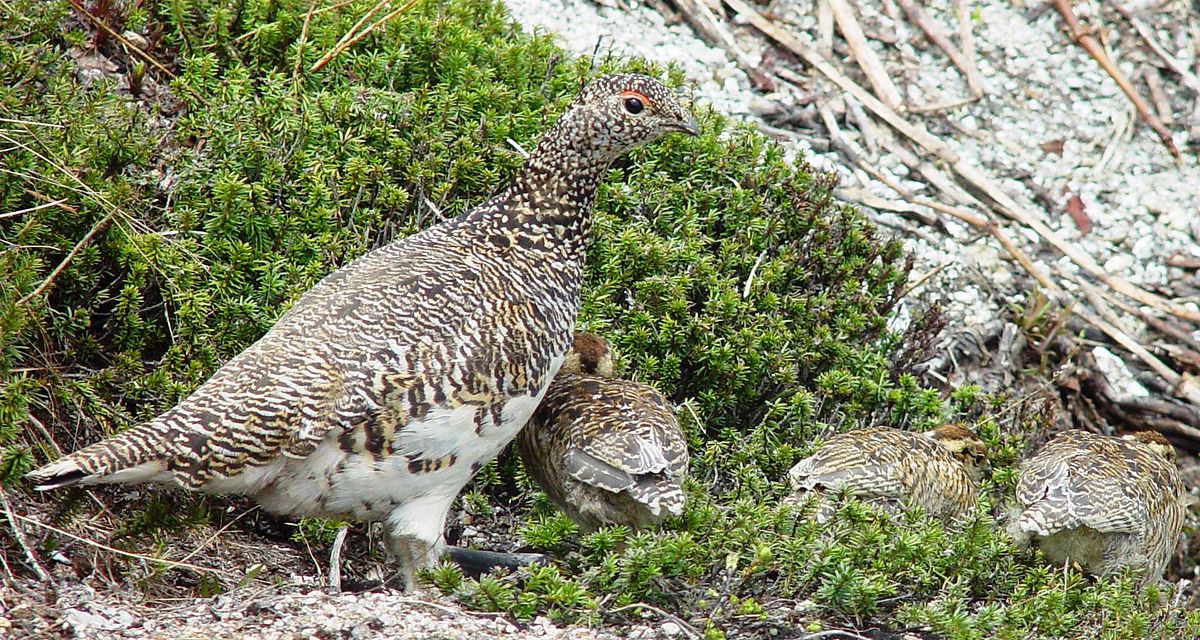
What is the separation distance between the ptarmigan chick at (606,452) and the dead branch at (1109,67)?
17.0ft

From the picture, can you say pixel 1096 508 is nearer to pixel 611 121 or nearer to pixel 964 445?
pixel 964 445

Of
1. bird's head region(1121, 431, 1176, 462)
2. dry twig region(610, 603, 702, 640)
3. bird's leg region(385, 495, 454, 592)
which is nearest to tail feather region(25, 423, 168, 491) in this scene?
bird's leg region(385, 495, 454, 592)

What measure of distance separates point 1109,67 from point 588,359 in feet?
17.4

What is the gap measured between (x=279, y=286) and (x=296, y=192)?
58 centimetres

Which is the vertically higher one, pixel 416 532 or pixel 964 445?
pixel 416 532

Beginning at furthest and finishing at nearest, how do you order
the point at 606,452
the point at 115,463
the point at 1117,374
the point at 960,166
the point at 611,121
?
the point at 960,166 → the point at 1117,374 → the point at 611,121 → the point at 606,452 → the point at 115,463

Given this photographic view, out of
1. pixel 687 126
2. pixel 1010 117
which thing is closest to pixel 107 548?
pixel 687 126

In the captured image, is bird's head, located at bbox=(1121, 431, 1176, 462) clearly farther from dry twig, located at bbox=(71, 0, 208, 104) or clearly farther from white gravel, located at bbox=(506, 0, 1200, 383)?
dry twig, located at bbox=(71, 0, 208, 104)

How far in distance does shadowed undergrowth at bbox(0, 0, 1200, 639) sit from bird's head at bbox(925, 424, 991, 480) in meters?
0.32

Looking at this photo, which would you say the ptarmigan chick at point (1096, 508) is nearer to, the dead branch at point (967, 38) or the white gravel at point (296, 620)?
the white gravel at point (296, 620)

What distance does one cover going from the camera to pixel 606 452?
4.95m

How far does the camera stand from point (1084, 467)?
5539mm

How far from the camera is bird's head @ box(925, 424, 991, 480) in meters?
5.97

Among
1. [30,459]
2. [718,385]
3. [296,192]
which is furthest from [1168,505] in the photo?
[30,459]
